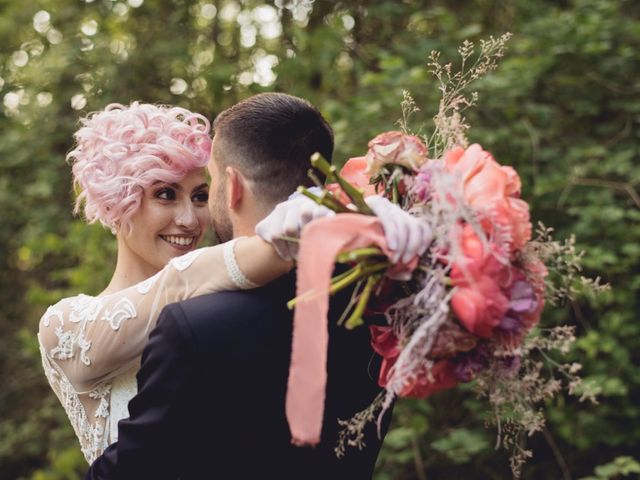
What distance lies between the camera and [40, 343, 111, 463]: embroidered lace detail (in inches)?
88.7

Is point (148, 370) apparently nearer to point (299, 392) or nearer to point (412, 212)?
point (299, 392)

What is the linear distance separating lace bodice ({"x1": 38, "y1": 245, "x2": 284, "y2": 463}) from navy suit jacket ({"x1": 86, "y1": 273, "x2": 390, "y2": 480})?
11 centimetres

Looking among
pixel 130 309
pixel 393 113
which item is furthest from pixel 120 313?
pixel 393 113

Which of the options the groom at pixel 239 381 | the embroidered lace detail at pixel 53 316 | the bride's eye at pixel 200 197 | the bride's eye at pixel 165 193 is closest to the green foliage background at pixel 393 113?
the bride's eye at pixel 200 197

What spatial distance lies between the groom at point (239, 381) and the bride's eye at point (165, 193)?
61 cm

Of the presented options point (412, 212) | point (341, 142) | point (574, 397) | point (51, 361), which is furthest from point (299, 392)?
point (574, 397)

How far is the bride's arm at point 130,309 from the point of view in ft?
5.36

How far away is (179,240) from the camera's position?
2449mm

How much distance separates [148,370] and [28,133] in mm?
5004

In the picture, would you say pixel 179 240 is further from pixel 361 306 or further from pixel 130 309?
pixel 361 306

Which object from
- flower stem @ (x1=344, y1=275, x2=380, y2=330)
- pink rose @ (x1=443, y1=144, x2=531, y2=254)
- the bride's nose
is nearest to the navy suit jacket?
flower stem @ (x1=344, y1=275, x2=380, y2=330)

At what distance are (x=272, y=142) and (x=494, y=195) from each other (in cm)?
65

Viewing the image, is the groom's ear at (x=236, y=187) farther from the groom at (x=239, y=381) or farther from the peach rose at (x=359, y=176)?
the peach rose at (x=359, y=176)

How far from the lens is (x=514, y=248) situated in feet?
4.75
